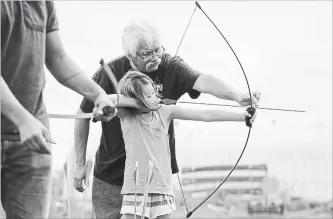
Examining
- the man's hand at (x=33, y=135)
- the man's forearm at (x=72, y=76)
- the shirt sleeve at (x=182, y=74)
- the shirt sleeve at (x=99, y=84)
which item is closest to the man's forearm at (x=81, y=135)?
the shirt sleeve at (x=99, y=84)

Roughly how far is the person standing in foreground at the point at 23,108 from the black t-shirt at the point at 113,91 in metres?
1.65

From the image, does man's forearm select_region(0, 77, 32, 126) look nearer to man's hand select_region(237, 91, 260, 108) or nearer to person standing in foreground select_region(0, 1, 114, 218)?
person standing in foreground select_region(0, 1, 114, 218)

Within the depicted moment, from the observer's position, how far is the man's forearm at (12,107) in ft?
9.98

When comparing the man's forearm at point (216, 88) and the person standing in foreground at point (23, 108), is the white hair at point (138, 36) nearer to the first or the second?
the man's forearm at point (216, 88)

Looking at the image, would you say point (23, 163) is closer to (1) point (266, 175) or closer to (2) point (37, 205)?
(2) point (37, 205)

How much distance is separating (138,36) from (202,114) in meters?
0.43

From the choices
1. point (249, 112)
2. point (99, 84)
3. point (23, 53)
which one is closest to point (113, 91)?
point (99, 84)

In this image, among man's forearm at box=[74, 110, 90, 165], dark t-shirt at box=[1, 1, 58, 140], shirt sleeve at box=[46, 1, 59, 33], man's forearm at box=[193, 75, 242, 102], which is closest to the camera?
dark t-shirt at box=[1, 1, 58, 140]

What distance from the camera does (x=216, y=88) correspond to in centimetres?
499

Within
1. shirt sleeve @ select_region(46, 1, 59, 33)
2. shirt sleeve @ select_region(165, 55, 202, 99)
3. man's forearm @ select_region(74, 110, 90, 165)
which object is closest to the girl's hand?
shirt sleeve @ select_region(165, 55, 202, 99)

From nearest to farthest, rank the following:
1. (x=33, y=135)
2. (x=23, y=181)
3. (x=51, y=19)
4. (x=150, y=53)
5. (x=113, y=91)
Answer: (x=33, y=135) < (x=23, y=181) < (x=51, y=19) < (x=150, y=53) < (x=113, y=91)

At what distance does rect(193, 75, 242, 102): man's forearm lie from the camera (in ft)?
16.3

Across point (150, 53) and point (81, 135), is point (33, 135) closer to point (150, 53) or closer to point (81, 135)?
point (150, 53)

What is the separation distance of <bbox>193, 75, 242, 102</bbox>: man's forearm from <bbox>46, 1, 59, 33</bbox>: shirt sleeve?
68.1 inches
